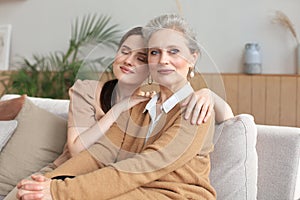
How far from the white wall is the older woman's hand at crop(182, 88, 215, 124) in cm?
178

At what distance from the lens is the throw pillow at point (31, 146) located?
2.35 metres

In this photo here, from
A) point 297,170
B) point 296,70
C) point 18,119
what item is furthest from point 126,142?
point 296,70

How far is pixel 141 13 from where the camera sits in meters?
4.01

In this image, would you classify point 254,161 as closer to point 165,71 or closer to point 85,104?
point 165,71

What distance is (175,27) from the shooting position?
1.73 meters

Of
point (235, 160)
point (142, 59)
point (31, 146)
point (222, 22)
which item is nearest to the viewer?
point (142, 59)

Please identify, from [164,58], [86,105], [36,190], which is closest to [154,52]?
[164,58]

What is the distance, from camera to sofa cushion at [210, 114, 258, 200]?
1.90 metres

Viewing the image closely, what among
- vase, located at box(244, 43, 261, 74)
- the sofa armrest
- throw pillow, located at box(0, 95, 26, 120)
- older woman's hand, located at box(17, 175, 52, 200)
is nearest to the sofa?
the sofa armrest

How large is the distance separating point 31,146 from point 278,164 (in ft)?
3.53

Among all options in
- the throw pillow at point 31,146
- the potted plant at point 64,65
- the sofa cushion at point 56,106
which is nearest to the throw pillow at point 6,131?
the throw pillow at point 31,146

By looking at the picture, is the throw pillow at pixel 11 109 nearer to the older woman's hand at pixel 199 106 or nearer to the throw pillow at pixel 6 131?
the throw pillow at pixel 6 131

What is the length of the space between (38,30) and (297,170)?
318cm

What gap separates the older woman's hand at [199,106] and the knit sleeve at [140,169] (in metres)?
0.03
